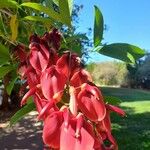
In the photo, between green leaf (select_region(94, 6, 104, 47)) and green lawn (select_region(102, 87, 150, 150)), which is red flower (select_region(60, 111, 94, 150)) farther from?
green lawn (select_region(102, 87, 150, 150))

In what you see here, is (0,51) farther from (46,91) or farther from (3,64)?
(46,91)

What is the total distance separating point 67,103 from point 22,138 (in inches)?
530

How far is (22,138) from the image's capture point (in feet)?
46.0

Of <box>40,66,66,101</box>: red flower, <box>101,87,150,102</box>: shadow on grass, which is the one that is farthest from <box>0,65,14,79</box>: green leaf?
<box>101,87,150,102</box>: shadow on grass

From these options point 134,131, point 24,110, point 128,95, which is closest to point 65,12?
point 24,110

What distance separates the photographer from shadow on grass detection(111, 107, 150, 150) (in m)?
12.4

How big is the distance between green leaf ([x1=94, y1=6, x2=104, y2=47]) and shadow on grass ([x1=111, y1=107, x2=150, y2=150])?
1109 centimetres

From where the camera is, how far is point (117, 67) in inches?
1587

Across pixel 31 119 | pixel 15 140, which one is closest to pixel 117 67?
pixel 31 119

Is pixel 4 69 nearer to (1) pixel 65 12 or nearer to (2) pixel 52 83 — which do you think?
(1) pixel 65 12

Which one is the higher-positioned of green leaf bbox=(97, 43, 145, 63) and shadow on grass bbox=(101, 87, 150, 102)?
green leaf bbox=(97, 43, 145, 63)

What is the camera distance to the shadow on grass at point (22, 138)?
41.5 feet

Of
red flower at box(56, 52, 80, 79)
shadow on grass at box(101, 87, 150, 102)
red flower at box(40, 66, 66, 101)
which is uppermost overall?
red flower at box(56, 52, 80, 79)

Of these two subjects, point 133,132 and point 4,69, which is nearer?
point 4,69
